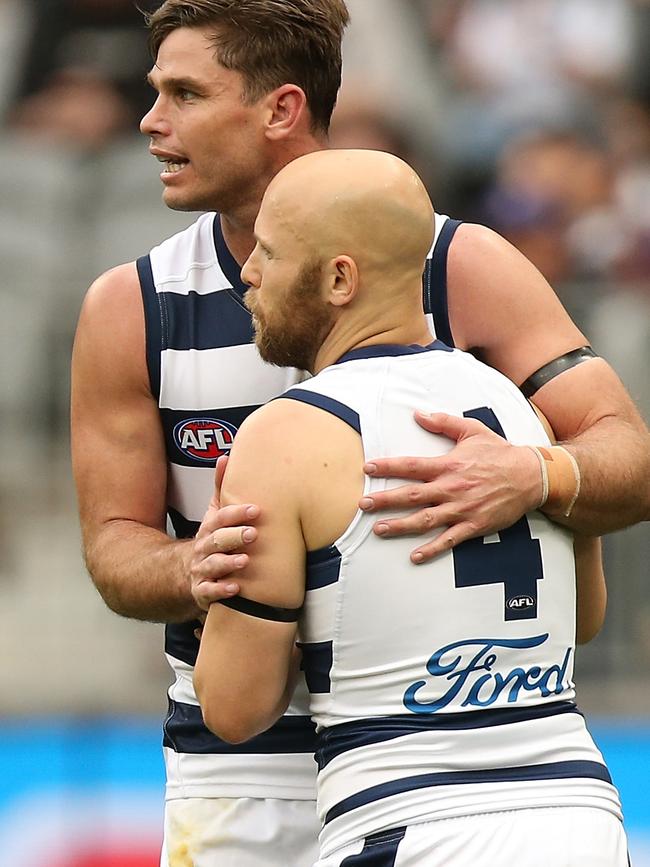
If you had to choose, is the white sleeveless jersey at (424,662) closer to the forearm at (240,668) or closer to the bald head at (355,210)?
the forearm at (240,668)

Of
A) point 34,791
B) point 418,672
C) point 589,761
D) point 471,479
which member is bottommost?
point 34,791

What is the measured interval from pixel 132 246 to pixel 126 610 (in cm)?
379

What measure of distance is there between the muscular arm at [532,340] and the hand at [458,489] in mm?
563

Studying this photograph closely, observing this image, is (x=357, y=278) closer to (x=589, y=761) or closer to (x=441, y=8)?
(x=589, y=761)

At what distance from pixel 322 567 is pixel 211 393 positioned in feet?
3.04

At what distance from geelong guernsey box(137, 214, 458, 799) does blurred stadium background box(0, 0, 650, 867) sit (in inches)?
93.3

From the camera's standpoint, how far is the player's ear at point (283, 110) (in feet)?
10.4

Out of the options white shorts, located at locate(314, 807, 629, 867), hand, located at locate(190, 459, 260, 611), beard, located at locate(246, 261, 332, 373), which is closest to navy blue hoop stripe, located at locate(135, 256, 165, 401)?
beard, located at locate(246, 261, 332, 373)

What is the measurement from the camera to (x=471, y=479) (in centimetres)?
240

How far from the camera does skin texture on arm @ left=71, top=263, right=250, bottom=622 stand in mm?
3201

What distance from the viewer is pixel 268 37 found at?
125 inches

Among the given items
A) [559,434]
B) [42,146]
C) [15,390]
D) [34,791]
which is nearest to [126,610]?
[559,434]

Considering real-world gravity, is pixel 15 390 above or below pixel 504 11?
below

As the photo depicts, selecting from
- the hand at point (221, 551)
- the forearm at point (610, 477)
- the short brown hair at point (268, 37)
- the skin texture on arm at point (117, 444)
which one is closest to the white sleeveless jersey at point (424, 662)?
the hand at point (221, 551)
